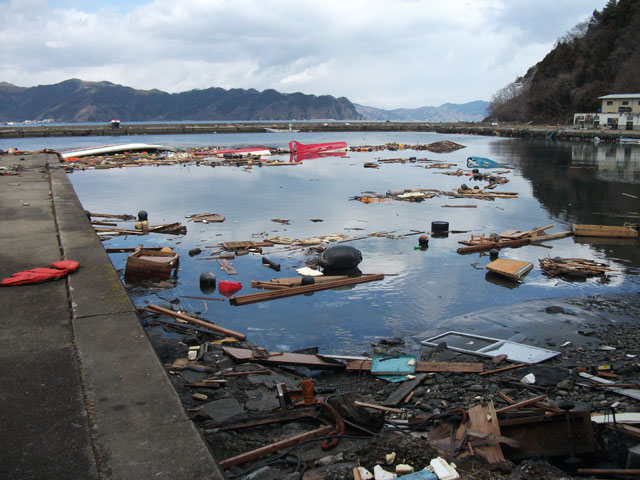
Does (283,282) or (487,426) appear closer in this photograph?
(487,426)

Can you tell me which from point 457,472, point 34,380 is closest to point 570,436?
point 457,472

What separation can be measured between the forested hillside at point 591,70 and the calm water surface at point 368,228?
67.9 metres

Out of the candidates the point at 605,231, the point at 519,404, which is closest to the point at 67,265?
the point at 519,404

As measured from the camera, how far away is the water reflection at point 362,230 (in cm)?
1084

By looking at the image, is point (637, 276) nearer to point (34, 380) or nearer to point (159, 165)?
point (34, 380)

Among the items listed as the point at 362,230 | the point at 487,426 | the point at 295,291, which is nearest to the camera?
the point at 487,426

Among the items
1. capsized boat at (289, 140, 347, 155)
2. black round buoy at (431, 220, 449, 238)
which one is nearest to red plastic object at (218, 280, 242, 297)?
black round buoy at (431, 220, 449, 238)

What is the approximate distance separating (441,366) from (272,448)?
3754 mm

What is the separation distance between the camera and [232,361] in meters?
8.32

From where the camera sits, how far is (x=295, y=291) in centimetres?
1220

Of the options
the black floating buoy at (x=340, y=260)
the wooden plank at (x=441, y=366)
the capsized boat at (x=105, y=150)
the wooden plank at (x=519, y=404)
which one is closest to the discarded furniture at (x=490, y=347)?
the wooden plank at (x=441, y=366)

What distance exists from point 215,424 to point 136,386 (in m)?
1.19

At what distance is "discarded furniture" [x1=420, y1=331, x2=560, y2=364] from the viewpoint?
8.69 meters

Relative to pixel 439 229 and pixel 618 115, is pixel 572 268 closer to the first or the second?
pixel 439 229
